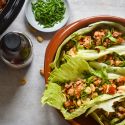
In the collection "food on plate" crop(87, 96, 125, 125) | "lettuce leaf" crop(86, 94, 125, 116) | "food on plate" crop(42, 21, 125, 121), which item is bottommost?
"food on plate" crop(87, 96, 125, 125)

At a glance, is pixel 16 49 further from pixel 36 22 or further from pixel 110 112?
pixel 110 112

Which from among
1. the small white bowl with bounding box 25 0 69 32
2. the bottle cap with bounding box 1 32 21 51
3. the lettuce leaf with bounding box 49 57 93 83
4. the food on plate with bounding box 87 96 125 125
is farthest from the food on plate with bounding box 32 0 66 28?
the food on plate with bounding box 87 96 125 125

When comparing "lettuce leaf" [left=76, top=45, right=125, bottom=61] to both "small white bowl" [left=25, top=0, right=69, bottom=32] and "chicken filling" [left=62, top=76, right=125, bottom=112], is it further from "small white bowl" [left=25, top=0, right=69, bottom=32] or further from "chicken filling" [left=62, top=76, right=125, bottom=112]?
"small white bowl" [left=25, top=0, right=69, bottom=32]

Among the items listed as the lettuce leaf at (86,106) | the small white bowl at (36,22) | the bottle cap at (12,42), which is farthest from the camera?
the small white bowl at (36,22)

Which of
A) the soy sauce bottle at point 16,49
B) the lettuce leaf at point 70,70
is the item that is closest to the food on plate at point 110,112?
the lettuce leaf at point 70,70

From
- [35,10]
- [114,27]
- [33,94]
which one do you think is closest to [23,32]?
[35,10]

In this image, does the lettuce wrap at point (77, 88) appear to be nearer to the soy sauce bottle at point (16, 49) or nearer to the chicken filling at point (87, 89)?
the chicken filling at point (87, 89)

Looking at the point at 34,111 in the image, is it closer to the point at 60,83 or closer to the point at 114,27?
the point at 60,83
